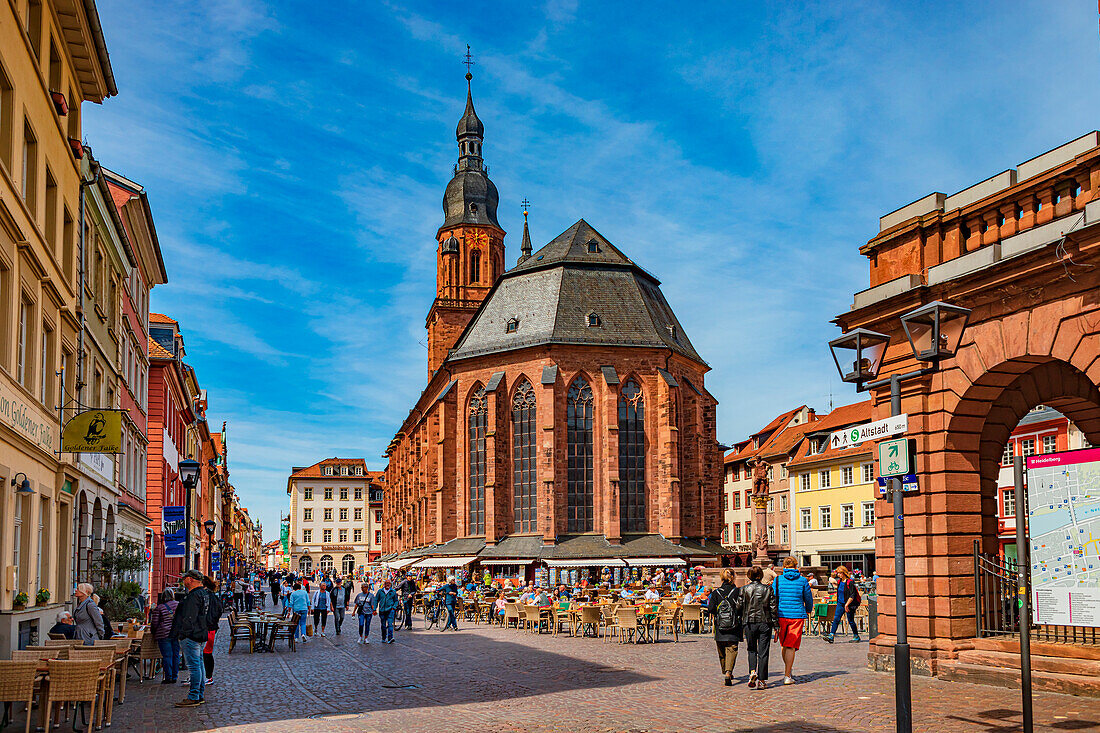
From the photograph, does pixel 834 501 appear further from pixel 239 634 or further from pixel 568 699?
pixel 568 699

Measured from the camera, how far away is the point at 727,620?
49.0ft

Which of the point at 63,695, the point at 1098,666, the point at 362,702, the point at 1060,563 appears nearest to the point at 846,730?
the point at 1060,563

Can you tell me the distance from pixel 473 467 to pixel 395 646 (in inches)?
1320

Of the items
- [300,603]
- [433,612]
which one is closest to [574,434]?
[433,612]

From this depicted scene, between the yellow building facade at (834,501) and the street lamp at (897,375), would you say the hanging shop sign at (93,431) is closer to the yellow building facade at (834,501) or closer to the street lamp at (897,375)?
the street lamp at (897,375)

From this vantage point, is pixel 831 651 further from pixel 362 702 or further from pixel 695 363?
pixel 695 363

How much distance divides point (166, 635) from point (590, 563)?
36688 millimetres

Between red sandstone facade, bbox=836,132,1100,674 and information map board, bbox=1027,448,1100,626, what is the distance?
150cm

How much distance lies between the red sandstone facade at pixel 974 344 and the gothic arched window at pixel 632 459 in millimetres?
39143

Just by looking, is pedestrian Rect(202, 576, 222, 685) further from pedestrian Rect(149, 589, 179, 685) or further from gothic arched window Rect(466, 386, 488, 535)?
gothic arched window Rect(466, 386, 488, 535)

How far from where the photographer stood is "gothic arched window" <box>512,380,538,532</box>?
56.1 metres

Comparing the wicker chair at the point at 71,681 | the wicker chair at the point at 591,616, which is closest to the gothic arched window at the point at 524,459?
the wicker chair at the point at 591,616

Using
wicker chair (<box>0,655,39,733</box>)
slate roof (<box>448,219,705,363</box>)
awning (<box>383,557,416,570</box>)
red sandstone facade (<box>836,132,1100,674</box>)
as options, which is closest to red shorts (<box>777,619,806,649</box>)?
red sandstone facade (<box>836,132,1100,674</box>)

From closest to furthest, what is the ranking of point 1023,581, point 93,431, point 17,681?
1. point 1023,581
2. point 17,681
3. point 93,431
